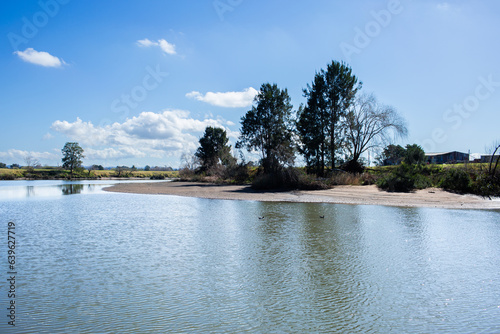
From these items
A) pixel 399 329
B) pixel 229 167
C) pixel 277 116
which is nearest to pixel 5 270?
pixel 399 329

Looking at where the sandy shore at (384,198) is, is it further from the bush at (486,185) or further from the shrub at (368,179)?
the shrub at (368,179)

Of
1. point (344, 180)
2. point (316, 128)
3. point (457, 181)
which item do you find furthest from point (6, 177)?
point (457, 181)

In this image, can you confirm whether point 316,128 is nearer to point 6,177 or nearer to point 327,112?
point 327,112

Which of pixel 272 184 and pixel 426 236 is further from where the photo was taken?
pixel 272 184

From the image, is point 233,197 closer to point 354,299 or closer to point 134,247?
point 134,247

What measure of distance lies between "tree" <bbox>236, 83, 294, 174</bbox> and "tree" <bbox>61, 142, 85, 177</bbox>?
56500 millimetres

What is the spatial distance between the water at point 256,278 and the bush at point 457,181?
11.3 m

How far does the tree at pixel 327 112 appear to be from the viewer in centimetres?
3406

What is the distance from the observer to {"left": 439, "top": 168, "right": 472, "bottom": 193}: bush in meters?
23.8

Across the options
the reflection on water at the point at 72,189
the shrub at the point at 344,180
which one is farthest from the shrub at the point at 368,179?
the reflection on water at the point at 72,189

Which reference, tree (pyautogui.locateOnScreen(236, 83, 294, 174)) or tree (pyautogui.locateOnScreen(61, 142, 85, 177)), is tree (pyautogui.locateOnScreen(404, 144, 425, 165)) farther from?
tree (pyautogui.locateOnScreen(61, 142, 85, 177))

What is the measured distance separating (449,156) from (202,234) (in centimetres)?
6927

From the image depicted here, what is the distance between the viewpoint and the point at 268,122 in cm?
3981

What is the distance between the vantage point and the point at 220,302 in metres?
5.96
